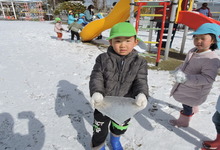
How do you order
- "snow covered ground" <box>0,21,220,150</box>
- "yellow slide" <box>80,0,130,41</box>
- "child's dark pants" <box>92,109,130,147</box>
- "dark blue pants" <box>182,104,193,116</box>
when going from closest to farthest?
"child's dark pants" <box>92,109,130,147</box>
"snow covered ground" <box>0,21,220,150</box>
"dark blue pants" <box>182,104,193,116</box>
"yellow slide" <box>80,0,130,41</box>

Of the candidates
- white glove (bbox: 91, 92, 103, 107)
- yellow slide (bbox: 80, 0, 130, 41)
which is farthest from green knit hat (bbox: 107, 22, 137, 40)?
yellow slide (bbox: 80, 0, 130, 41)

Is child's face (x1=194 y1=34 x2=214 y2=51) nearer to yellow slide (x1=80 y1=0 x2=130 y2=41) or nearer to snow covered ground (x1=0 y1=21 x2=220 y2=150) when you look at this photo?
snow covered ground (x1=0 y1=21 x2=220 y2=150)

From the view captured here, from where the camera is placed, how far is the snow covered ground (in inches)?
73.2

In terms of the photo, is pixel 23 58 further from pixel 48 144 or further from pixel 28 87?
pixel 48 144

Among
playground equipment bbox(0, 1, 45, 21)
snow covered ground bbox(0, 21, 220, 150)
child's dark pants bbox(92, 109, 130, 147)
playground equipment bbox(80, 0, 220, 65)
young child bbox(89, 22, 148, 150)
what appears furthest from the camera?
playground equipment bbox(0, 1, 45, 21)

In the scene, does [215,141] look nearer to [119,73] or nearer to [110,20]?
[119,73]

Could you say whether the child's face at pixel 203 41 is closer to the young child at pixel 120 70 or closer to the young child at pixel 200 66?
the young child at pixel 200 66

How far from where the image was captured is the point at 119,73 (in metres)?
1.44

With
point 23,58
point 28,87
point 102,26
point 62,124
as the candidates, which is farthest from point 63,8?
point 62,124

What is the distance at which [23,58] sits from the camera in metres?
4.55

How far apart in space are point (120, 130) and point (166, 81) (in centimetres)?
226

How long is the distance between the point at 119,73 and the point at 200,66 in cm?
89

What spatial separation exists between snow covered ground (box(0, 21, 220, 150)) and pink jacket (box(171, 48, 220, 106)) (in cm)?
54

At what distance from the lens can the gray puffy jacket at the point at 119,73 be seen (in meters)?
1.42
